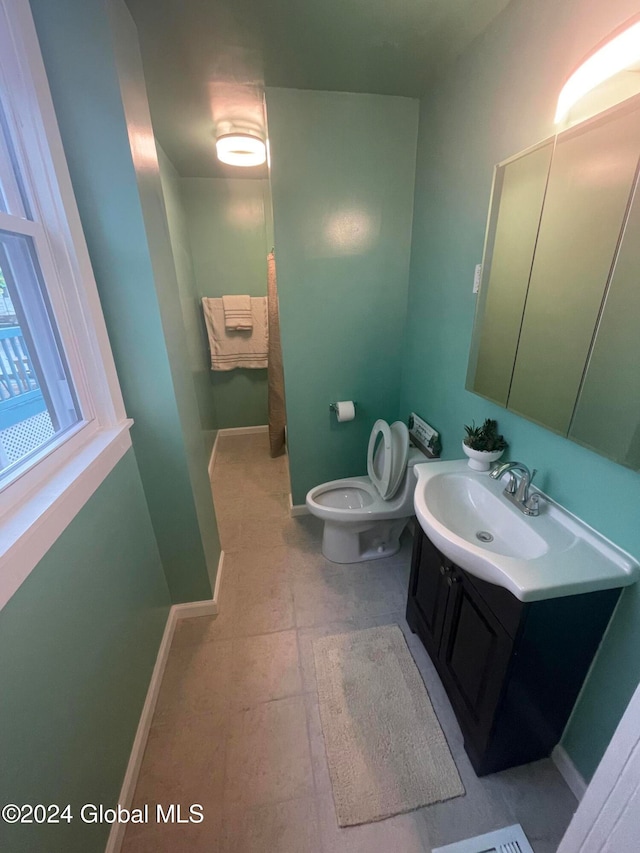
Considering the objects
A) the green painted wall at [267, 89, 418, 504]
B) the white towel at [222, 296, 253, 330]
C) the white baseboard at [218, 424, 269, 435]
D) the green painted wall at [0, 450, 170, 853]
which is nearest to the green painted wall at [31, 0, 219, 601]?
the green painted wall at [0, 450, 170, 853]

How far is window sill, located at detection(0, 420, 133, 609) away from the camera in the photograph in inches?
25.8

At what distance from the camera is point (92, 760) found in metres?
0.88

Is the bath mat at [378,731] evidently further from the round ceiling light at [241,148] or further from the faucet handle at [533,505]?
the round ceiling light at [241,148]

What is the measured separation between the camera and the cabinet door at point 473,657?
0.94 metres

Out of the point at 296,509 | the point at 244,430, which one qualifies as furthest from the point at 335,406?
the point at 244,430

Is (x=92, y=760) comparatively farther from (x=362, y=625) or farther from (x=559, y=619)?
(x=559, y=619)

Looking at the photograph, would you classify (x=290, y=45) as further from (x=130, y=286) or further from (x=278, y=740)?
(x=278, y=740)

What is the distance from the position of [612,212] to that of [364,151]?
1.40 meters

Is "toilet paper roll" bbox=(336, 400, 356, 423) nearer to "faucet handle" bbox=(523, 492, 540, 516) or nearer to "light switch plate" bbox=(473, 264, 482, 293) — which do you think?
"light switch plate" bbox=(473, 264, 482, 293)

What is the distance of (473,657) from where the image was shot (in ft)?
3.47

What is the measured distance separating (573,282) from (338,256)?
1.28m

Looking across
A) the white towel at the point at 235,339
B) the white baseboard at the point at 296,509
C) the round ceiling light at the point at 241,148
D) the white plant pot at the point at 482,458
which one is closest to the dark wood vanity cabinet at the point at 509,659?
the white plant pot at the point at 482,458

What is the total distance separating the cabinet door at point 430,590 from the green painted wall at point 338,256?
3.45 feet

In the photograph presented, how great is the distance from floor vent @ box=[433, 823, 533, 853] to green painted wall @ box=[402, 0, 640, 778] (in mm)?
276
